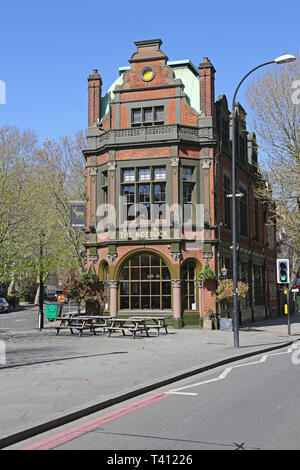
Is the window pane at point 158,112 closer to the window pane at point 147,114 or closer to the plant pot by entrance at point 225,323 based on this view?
the window pane at point 147,114

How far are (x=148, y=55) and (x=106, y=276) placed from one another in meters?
12.1

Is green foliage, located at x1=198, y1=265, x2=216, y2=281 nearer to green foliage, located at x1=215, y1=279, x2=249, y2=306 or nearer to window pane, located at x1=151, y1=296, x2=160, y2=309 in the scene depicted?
green foliage, located at x1=215, y1=279, x2=249, y2=306

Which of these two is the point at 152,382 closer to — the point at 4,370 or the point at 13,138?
the point at 4,370

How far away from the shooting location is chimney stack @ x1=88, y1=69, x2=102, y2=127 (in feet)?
93.6

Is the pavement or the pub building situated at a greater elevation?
the pub building

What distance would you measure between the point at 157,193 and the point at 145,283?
15.4 ft

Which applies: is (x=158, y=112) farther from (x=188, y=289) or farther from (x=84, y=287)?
(x=84, y=287)

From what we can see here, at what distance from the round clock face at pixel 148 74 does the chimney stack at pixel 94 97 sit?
278cm

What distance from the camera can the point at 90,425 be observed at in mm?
7371

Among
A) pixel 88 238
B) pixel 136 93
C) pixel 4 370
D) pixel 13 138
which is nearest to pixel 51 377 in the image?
pixel 4 370

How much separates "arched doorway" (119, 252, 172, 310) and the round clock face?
9.39m

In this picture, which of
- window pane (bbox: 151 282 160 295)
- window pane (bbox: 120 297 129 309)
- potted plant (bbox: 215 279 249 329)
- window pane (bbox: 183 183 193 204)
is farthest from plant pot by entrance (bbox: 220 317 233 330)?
window pane (bbox: 183 183 193 204)

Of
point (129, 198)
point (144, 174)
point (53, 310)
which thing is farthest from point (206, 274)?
point (53, 310)

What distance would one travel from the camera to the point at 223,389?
10.0 meters
